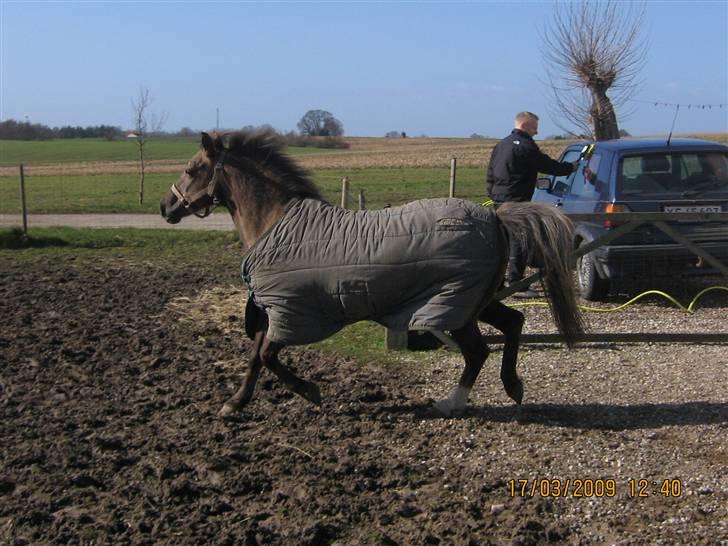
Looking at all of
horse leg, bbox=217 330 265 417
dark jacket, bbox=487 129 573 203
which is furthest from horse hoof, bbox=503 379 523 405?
dark jacket, bbox=487 129 573 203

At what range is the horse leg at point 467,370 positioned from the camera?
5625mm

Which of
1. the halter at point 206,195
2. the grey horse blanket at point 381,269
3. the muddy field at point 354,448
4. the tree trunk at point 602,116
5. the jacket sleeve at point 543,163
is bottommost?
the muddy field at point 354,448

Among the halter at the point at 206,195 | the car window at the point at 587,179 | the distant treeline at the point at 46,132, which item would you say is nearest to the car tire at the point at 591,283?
the car window at the point at 587,179

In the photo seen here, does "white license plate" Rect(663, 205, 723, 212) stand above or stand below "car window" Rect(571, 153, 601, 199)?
below

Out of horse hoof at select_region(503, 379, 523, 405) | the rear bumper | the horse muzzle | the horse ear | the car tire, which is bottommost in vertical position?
horse hoof at select_region(503, 379, 523, 405)

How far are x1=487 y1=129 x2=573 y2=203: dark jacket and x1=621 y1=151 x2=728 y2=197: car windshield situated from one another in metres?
0.99

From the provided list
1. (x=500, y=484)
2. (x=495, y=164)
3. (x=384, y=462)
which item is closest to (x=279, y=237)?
(x=384, y=462)

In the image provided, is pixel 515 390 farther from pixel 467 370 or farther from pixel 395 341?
pixel 395 341

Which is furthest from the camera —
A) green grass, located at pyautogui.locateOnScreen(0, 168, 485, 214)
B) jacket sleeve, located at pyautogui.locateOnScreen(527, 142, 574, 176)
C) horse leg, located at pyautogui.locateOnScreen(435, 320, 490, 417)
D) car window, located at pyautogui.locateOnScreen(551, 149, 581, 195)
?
green grass, located at pyautogui.locateOnScreen(0, 168, 485, 214)

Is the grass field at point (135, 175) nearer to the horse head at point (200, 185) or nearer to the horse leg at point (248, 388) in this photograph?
the horse head at point (200, 185)

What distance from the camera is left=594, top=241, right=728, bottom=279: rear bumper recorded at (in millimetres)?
8727

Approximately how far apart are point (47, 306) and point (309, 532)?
654 centimetres

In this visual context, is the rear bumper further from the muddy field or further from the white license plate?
the muddy field
